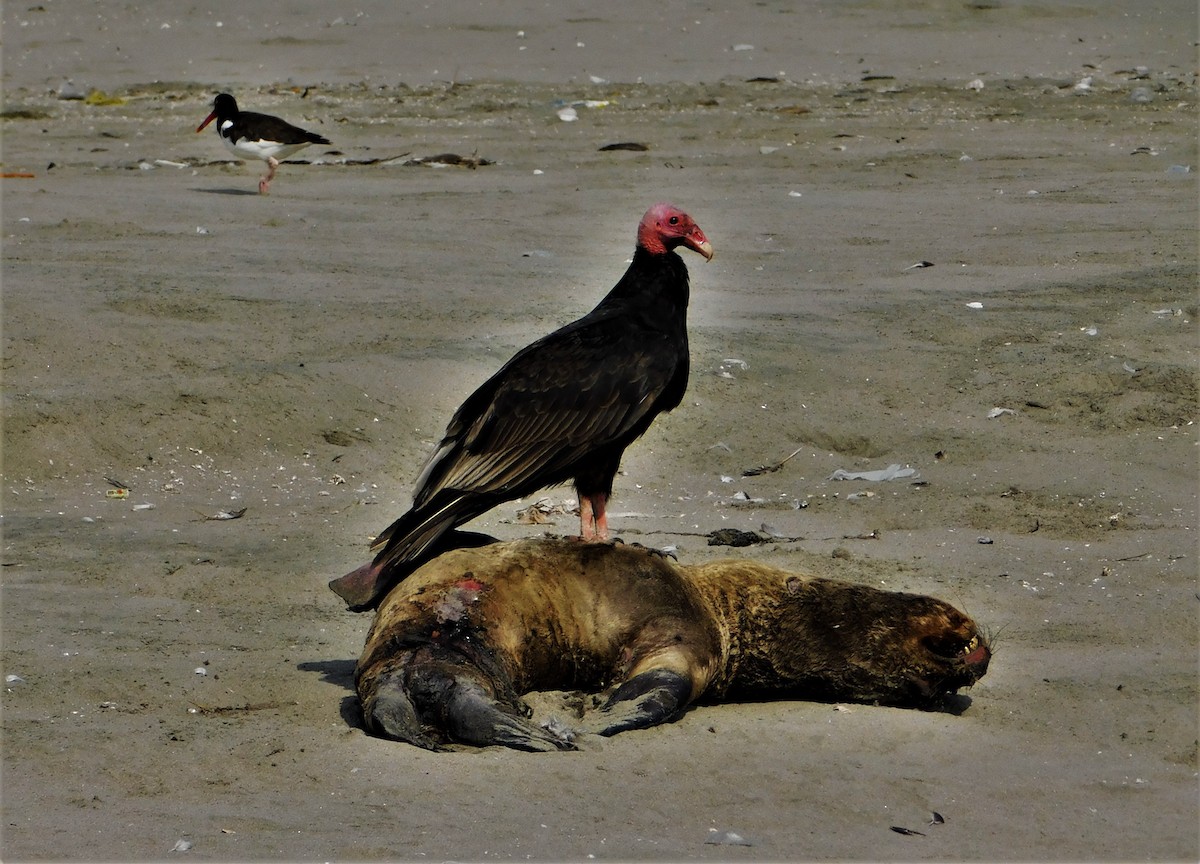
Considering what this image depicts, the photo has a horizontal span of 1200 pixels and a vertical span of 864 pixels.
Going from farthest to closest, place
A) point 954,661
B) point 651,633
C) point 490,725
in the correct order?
1. point 651,633
2. point 954,661
3. point 490,725

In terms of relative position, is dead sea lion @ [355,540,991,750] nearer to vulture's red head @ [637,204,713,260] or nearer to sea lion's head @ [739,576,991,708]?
sea lion's head @ [739,576,991,708]

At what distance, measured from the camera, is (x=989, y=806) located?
423 centimetres

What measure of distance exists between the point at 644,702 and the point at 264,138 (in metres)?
8.79

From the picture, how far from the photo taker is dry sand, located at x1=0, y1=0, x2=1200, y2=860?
4.22m

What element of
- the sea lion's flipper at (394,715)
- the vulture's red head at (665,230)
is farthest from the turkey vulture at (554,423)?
the sea lion's flipper at (394,715)

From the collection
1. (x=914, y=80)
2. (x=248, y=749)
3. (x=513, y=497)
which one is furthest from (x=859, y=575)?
(x=914, y=80)

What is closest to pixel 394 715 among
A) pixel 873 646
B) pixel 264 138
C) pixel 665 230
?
pixel 873 646

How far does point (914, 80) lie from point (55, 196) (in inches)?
314

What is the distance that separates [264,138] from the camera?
12.5 meters

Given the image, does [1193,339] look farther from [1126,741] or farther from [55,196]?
[55,196]

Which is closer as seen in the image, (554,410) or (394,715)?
(394,715)

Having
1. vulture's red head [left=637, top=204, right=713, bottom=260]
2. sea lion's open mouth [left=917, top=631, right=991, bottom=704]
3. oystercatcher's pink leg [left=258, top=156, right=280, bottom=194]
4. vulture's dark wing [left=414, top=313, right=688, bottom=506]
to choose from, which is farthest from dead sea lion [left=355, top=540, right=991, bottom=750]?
oystercatcher's pink leg [left=258, top=156, right=280, bottom=194]

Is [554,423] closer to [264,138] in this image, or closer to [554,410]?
[554,410]

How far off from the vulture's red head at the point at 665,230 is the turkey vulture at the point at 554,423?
119 mm
